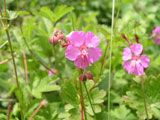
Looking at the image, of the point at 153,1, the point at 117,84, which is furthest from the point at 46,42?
the point at 153,1

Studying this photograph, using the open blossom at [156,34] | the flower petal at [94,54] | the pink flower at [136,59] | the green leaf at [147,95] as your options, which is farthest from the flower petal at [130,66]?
the open blossom at [156,34]

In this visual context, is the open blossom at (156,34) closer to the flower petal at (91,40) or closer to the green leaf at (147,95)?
the green leaf at (147,95)

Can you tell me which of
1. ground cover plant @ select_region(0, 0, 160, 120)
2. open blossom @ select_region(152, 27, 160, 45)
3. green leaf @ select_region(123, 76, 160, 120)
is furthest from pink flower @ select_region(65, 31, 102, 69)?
open blossom @ select_region(152, 27, 160, 45)

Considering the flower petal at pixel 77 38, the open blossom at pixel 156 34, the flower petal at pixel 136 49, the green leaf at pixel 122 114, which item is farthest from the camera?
the open blossom at pixel 156 34

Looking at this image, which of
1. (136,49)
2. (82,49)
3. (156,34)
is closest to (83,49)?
(82,49)

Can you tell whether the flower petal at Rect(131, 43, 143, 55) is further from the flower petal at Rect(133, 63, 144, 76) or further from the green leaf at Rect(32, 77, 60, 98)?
the green leaf at Rect(32, 77, 60, 98)

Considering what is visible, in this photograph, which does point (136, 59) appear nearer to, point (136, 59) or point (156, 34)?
point (136, 59)

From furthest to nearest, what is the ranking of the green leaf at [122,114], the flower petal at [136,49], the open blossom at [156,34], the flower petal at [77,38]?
the open blossom at [156,34]
the green leaf at [122,114]
the flower petal at [136,49]
the flower petal at [77,38]
